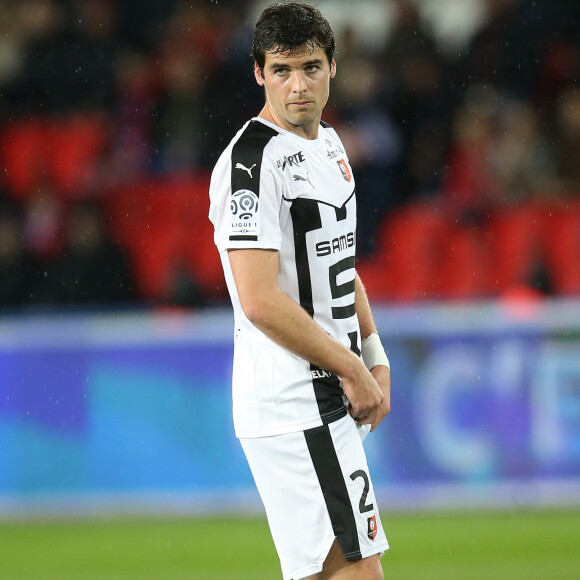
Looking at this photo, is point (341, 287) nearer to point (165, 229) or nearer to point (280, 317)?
point (280, 317)

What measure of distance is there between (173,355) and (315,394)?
465 cm

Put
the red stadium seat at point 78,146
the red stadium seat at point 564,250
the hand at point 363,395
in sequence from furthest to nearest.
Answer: the red stadium seat at point 78,146 < the red stadium seat at point 564,250 < the hand at point 363,395

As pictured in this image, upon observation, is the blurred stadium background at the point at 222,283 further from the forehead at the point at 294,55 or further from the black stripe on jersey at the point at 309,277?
the forehead at the point at 294,55

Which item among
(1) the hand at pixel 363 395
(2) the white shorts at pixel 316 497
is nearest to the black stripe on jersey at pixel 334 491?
(2) the white shorts at pixel 316 497

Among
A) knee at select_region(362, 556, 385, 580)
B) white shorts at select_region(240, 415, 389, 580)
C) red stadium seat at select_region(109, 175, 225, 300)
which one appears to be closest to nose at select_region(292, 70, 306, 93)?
white shorts at select_region(240, 415, 389, 580)

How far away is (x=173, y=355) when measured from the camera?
7922mm

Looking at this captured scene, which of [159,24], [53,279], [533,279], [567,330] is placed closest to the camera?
[567,330]

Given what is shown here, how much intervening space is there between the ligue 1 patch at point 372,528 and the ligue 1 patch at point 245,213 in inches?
34.2

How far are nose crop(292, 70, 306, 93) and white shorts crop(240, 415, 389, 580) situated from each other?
95 centimetres

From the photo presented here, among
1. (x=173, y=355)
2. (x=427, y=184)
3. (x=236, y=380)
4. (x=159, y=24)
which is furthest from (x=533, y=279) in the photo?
(x=236, y=380)

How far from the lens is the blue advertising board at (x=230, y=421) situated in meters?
7.69

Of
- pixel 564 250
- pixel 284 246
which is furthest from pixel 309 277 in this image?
pixel 564 250

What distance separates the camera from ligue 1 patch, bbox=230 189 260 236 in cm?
323

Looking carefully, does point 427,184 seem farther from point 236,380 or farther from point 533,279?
point 236,380
